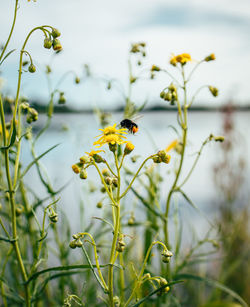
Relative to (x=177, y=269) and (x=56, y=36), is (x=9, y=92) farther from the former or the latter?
(x=177, y=269)

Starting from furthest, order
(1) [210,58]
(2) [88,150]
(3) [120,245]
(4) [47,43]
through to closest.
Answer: (2) [88,150] → (1) [210,58] → (4) [47,43] → (3) [120,245]

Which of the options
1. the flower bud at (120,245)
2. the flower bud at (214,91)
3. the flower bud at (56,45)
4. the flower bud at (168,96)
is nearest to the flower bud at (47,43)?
the flower bud at (56,45)

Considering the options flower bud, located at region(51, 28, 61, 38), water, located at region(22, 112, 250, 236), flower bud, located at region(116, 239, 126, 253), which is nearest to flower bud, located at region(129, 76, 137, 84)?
water, located at region(22, 112, 250, 236)

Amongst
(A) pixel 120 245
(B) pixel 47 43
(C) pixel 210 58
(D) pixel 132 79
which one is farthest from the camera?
(D) pixel 132 79

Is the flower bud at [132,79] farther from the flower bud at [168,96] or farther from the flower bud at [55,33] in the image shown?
the flower bud at [55,33]

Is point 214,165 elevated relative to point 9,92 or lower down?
lower down

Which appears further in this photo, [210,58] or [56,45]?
[210,58]

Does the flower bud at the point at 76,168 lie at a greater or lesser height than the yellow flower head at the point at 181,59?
lesser

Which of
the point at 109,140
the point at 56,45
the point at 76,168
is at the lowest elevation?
the point at 76,168

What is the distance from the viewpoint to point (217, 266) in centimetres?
449

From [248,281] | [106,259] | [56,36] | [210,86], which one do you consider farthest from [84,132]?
[248,281]

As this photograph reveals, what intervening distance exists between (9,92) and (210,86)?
1.11 m

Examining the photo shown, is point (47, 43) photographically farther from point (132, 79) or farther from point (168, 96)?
point (132, 79)

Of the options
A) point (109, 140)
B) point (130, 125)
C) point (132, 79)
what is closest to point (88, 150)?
point (132, 79)
